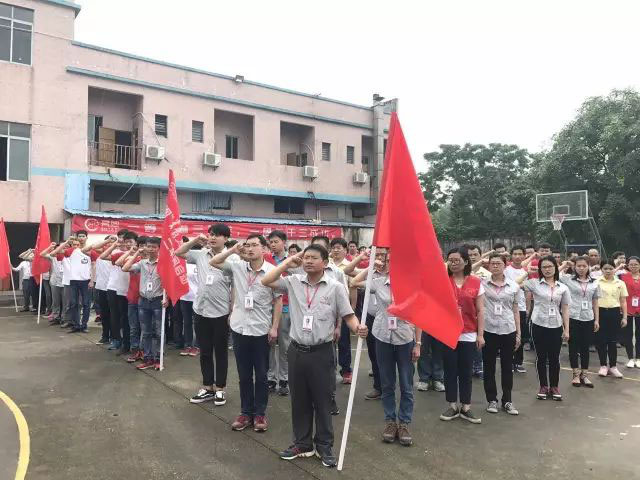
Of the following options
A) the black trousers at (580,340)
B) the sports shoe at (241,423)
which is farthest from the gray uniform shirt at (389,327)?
the black trousers at (580,340)

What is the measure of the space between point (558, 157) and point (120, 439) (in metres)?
22.1

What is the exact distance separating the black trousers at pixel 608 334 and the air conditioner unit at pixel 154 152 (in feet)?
53.8

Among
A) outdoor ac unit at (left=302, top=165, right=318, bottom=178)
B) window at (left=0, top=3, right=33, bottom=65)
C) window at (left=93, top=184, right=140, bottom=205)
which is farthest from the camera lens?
outdoor ac unit at (left=302, top=165, right=318, bottom=178)

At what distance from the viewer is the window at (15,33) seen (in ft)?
54.6

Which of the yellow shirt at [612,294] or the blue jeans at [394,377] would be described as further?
the yellow shirt at [612,294]

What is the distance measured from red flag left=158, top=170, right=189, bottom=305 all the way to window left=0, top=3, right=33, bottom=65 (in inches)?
550

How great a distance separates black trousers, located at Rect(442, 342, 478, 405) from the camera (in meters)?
5.11

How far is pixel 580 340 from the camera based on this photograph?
6.59 m

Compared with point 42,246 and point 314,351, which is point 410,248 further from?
point 42,246

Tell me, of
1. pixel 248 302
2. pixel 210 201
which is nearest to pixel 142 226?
pixel 210 201

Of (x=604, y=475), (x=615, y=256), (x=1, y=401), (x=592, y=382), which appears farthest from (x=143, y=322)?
(x=615, y=256)

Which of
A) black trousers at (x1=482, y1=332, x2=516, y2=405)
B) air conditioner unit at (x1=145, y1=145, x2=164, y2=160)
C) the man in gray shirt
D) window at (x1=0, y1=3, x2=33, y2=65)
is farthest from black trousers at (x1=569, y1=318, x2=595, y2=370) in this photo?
window at (x1=0, y1=3, x2=33, y2=65)

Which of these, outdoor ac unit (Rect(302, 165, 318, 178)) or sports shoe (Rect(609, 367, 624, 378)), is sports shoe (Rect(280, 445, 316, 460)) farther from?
outdoor ac unit (Rect(302, 165, 318, 178))

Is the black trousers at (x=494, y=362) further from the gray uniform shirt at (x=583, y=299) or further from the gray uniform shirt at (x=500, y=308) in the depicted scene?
the gray uniform shirt at (x=583, y=299)
